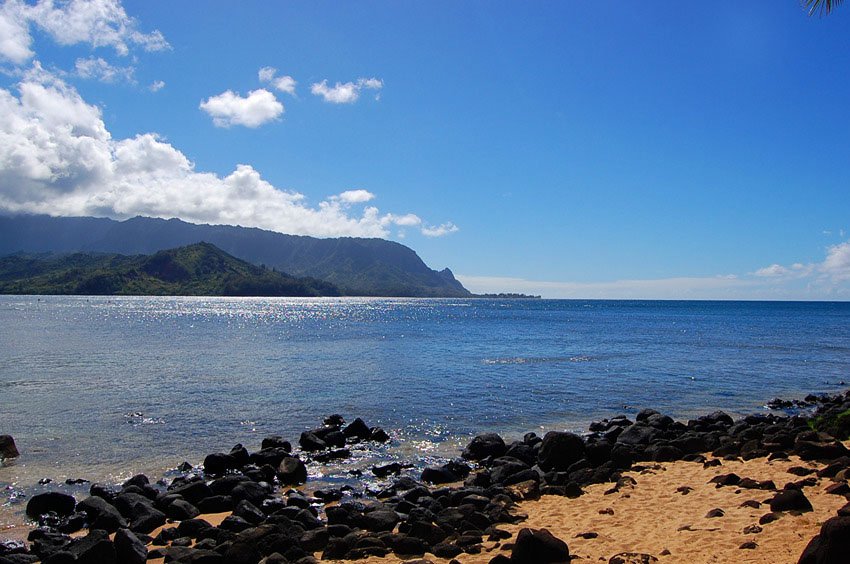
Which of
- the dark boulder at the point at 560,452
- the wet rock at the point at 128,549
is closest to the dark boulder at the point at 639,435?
the dark boulder at the point at 560,452

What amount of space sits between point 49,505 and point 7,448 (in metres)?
7.89

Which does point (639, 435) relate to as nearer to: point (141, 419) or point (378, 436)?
point (378, 436)

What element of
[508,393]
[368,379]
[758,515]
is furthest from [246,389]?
[758,515]

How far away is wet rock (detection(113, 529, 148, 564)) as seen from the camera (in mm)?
12359

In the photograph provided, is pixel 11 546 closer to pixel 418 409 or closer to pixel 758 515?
pixel 758 515

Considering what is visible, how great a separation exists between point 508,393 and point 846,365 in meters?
41.2

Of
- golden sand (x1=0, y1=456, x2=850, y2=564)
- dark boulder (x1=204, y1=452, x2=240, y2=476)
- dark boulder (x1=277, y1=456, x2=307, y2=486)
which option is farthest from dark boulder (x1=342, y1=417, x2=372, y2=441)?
golden sand (x1=0, y1=456, x2=850, y2=564)

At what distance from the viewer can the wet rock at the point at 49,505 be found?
1611cm

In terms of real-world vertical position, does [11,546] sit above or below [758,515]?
below

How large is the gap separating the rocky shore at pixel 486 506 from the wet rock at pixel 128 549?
0.12 ft

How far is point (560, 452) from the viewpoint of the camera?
66.8 ft

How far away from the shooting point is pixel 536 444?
2292 centimetres

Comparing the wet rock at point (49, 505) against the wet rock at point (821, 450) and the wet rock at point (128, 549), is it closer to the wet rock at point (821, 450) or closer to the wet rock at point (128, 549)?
the wet rock at point (128, 549)

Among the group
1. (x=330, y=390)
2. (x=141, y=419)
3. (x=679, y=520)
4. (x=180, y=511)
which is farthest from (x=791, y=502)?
(x=330, y=390)
